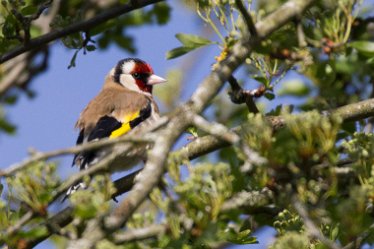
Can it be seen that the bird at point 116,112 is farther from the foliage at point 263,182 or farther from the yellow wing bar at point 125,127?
the foliage at point 263,182

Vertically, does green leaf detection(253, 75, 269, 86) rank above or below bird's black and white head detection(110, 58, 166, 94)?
Result: above

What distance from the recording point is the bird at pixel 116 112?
517 cm

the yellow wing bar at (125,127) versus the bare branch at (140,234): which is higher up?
the bare branch at (140,234)

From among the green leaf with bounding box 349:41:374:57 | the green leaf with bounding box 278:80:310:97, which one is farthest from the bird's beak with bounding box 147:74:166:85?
the green leaf with bounding box 349:41:374:57

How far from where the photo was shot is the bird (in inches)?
204

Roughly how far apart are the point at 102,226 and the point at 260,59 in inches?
58.8

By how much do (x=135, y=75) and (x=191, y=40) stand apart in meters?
3.20

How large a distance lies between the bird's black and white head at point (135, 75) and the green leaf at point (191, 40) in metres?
2.96

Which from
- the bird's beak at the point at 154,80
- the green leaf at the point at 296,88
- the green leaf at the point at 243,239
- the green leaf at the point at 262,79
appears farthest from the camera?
the bird's beak at the point at 154,80

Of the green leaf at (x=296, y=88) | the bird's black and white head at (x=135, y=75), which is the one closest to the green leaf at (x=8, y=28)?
the green leaf at (x=296, y=88)

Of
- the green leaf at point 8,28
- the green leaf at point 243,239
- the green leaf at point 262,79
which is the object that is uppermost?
the green leaf at point 8,28

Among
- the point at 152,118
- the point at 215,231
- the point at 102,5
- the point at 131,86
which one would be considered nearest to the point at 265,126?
the point at 215,231

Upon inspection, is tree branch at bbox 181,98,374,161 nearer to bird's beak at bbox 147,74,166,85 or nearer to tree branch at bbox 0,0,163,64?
tree branch at bbox 0,0,163,64

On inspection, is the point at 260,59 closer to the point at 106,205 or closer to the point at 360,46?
the point at 360,46
